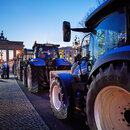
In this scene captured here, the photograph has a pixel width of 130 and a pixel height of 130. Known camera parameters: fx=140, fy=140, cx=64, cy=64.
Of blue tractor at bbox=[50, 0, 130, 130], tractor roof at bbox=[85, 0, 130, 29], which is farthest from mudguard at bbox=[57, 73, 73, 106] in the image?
tractor roof at bbox=[85, 0, 130, 29]

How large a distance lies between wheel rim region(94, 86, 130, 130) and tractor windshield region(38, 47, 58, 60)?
6.22m

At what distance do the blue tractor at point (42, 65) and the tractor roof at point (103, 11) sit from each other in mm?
4630

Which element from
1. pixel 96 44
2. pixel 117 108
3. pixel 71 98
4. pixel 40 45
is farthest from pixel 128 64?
pixel 40 45

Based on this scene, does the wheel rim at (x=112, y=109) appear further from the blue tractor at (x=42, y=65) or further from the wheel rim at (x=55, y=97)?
the blue tractor at (x=42, y=65)

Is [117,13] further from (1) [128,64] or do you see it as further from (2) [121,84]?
(2) [121,84]

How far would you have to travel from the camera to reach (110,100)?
6.25 feet

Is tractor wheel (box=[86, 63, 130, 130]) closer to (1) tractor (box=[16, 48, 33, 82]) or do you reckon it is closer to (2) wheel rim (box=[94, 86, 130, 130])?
(2) wheel rim (box=[94, 86, 130, 130])

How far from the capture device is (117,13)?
80.1 inches

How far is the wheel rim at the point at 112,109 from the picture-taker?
1.71 meters

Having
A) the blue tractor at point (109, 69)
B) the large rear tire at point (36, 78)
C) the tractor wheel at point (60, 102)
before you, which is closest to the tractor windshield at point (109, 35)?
the blue tractor at point (109, 69)

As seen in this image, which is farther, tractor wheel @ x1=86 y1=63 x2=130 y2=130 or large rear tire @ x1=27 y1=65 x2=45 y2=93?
large rear tire @ x1=27 y1=65 x2=45 y2=93

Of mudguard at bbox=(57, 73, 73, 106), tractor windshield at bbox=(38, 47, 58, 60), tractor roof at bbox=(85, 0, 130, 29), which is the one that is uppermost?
tractor roof at bbox=(85, 0, 130, 29)

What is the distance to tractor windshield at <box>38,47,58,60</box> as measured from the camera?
25.6 ft

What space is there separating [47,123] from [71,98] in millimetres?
854
